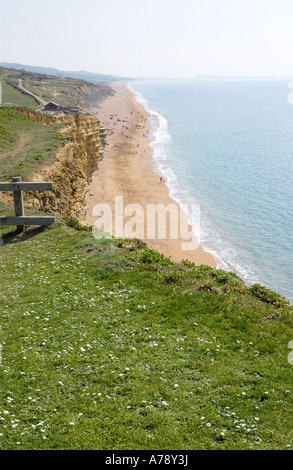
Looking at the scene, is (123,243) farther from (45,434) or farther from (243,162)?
(243,162)

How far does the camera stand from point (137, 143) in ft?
269

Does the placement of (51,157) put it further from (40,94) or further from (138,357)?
(40,94)

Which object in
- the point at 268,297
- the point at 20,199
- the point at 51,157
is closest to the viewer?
the point at 268,297

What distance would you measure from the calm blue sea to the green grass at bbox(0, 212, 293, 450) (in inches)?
821

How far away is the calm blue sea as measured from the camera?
35406mm

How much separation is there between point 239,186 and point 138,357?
5233cm

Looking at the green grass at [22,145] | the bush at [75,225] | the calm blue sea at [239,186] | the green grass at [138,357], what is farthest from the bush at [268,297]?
the calm blue sea at [239,186]

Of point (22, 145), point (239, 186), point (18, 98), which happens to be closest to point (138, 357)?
point (22, 145)

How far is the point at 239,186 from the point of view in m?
57.5

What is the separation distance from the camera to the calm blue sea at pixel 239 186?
35406 mm

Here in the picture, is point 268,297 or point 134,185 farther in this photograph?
point 134,185

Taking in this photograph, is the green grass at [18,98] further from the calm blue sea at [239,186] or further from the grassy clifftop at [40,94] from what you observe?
the calm blue sea at [239,186]

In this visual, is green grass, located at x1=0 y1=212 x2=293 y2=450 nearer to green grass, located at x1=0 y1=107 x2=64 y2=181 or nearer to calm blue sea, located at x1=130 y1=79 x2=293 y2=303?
green grass, located at x1=0 y1=107 x2=64 y2=181

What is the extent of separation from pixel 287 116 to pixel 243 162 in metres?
83.7
